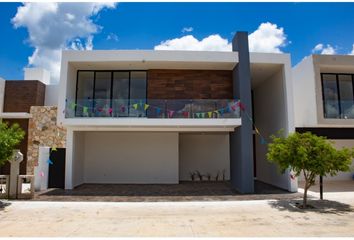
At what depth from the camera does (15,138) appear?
10531 mm

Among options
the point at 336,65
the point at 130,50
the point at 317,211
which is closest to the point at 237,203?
the point at 317,211

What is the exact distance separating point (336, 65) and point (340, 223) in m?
10.3

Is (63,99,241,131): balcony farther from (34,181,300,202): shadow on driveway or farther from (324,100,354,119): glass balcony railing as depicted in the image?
(324,100,354,119): glass balcony railing

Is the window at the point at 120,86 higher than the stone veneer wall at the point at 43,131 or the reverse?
higher

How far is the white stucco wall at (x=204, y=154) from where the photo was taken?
57.4ft

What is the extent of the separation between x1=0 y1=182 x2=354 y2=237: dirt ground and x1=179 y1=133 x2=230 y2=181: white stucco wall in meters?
7.11

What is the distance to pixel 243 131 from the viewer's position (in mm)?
12445

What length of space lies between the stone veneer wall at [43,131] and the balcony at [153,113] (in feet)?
15.8

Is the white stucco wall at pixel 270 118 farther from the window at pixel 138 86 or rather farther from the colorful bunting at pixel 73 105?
the colorful bunting at pixel 73 105

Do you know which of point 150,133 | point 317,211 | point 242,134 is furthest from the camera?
point 150,133

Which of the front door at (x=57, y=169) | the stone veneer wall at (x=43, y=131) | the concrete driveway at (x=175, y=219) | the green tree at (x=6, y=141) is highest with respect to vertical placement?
the stone veneer wall at (x=43, y=131)

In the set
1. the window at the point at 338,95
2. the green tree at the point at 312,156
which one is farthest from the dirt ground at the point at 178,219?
the window at the point at 338,95

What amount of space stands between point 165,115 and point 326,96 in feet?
32.0

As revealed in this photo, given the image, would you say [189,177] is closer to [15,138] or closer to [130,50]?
[130,50]
